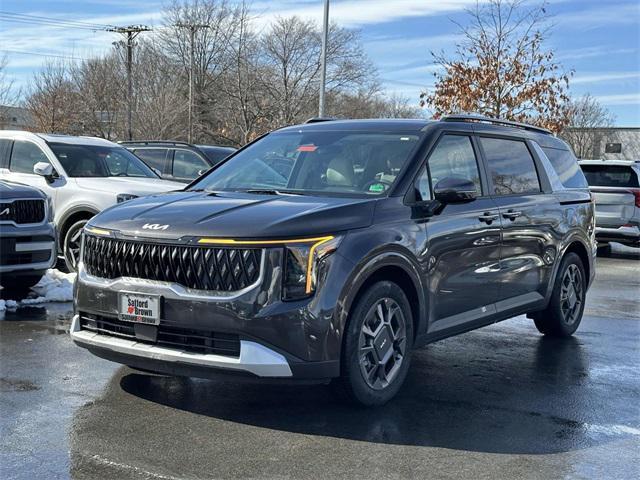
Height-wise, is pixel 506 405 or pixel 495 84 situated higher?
pixel 495 84

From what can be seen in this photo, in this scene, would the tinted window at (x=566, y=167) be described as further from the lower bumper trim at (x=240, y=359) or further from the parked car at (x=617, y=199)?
the parked car at (x=617, y=199)

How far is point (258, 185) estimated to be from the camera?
5914 millimetres

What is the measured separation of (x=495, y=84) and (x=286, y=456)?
1997 cm

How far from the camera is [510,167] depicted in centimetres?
684

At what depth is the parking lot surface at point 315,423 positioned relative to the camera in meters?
4.10

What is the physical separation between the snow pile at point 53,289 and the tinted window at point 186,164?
5.31 m

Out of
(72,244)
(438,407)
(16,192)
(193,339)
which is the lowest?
(438,407)

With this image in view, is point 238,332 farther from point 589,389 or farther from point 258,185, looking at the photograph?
point 589,389

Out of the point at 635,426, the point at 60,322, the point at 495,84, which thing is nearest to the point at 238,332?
the point at 635,426

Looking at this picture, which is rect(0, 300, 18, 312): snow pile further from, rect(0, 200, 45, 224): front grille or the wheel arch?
the wheel arch

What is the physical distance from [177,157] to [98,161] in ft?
12.1

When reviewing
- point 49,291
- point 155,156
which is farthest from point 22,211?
point 155,156

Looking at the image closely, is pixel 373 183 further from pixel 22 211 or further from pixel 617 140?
pixel 617 140

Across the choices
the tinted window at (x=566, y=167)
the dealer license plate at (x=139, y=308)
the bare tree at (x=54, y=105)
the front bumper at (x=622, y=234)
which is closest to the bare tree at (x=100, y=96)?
the bare tree at (x=54, y=105)
